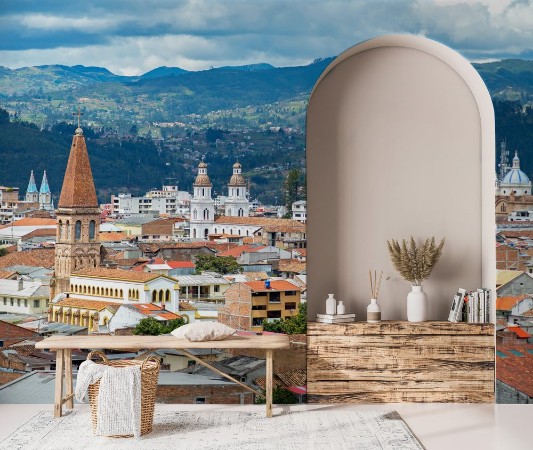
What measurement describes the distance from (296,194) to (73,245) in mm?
1662

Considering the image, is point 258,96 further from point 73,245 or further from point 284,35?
point 73,245

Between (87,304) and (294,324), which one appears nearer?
(294,324)

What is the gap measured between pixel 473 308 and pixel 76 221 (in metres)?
2.90

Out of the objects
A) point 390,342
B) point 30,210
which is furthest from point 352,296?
point 30,210

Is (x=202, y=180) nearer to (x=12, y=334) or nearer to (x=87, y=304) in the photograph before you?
(x=87, y=304)

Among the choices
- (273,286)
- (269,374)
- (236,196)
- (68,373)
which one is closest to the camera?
(269,374)

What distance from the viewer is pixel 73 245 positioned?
287 inches

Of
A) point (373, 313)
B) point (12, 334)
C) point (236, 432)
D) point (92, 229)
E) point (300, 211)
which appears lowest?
point (236, 432)

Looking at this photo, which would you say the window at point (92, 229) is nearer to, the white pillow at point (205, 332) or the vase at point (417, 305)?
the white pillow at point (205, 332)

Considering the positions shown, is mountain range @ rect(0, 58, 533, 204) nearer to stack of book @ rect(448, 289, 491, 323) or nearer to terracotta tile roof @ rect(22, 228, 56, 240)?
terracotta tile roof @ rect(22, 228, 56, 240)

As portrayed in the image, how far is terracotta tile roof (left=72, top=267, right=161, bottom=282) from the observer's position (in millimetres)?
7211

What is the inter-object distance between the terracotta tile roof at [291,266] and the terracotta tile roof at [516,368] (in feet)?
4.80

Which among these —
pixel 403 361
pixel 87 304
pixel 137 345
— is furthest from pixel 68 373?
pixel 403 361

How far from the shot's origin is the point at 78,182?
290 inches
